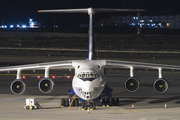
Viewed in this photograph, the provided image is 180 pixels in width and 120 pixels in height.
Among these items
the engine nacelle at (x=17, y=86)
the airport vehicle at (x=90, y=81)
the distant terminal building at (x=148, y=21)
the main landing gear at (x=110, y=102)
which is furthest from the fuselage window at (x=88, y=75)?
the distant terminal building at (x=148, y=21)

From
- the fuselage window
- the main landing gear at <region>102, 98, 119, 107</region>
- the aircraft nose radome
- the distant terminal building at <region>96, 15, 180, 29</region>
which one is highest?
the distant terminal building at <region>96, 15, 180, 29</region>

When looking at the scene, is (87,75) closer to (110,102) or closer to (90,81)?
(90,81)

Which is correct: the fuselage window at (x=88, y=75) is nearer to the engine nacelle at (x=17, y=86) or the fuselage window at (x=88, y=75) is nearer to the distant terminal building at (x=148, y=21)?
the engine nacelle at (x=17, y=86)

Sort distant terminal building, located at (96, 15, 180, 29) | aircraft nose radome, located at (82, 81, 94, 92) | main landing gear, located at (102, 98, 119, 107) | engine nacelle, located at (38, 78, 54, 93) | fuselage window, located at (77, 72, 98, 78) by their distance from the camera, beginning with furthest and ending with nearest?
distant terminal building, located at (96, 15, 180, 29) < main landing gear, located at (102, 98, 119, 107) < engine nacelle, located at (38, 78, 54, 93) < fuselage window, located at (77, 72, 98, 78) < aircraft nose radome, located at (82, 81, 94, 92)

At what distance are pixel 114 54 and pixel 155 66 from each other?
40577 mm

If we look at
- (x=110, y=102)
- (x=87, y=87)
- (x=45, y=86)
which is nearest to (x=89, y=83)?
Answer: (x=87, y=87)

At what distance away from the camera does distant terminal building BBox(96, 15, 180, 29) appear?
458 feet

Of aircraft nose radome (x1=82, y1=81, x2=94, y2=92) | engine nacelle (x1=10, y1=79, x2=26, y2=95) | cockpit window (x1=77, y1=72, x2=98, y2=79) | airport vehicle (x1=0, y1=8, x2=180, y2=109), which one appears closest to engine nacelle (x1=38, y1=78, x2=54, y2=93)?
airport vehicle (x1=0, y1=8, x2=180, y2=109)

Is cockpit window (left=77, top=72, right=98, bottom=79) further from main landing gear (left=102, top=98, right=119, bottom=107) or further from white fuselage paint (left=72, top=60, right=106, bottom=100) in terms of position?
main landing gear (left=102, top=98, right=119, bottom=107)

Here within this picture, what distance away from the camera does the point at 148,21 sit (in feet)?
516

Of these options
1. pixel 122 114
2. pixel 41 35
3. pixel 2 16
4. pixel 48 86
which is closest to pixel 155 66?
pixel 122 114

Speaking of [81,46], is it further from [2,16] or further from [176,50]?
[2,16]

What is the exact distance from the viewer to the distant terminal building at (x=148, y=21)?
139500 mm

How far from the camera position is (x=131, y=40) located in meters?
78.8
